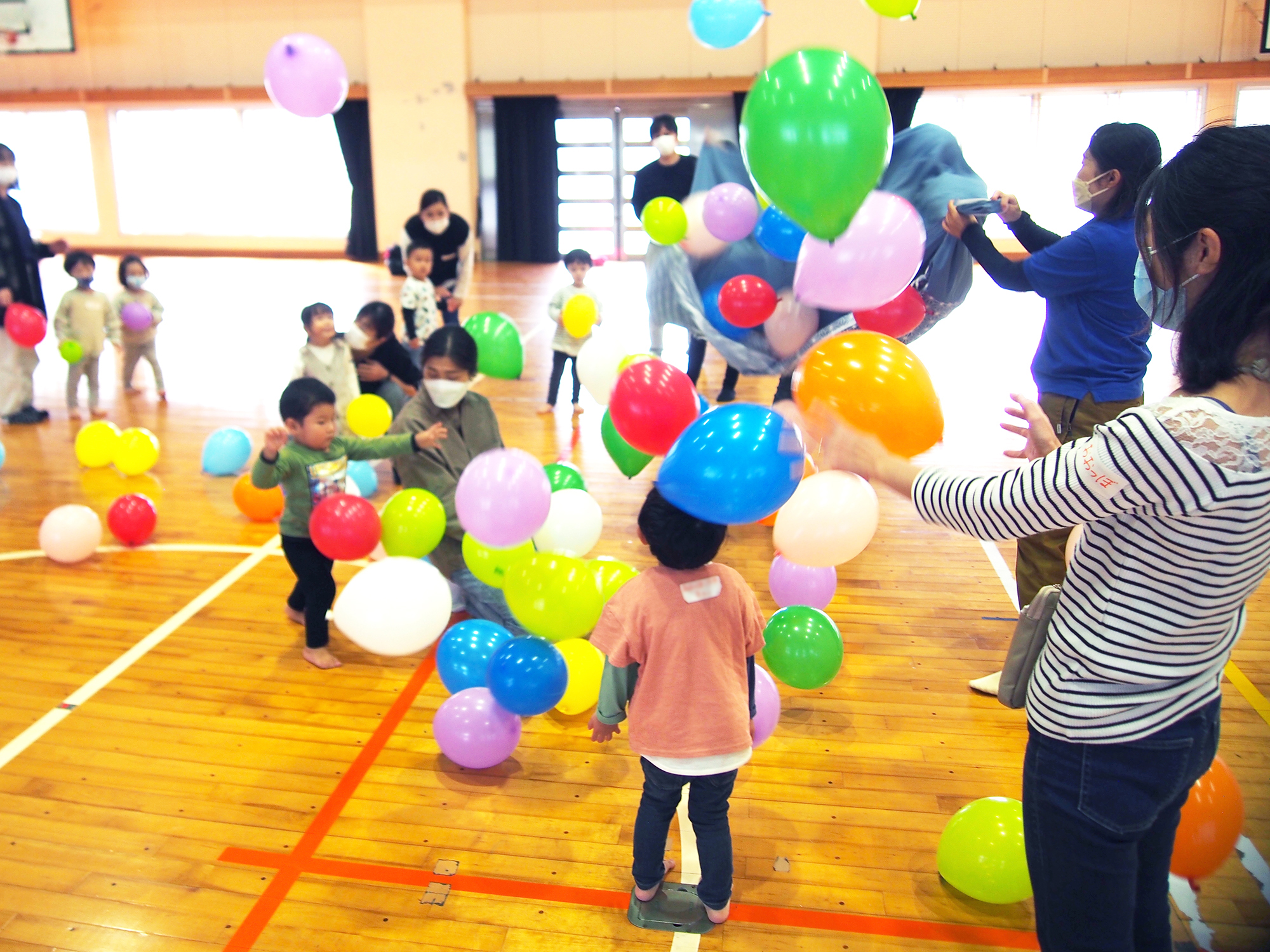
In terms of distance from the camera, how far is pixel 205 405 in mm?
A: 6980

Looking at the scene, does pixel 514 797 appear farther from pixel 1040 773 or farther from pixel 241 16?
pixel 241 16

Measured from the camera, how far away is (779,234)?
3088mm

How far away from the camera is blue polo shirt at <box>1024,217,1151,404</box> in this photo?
2611 millimetres

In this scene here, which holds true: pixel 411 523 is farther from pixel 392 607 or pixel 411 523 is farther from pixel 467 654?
pixel 467 654

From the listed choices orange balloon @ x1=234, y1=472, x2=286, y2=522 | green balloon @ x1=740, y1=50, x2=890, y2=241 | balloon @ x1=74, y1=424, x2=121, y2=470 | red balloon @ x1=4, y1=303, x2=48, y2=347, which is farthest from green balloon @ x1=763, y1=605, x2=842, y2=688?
red balloon @ x1=4, y1=303, x2=48, y2=347

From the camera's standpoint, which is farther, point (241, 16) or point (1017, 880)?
point (241, 16)

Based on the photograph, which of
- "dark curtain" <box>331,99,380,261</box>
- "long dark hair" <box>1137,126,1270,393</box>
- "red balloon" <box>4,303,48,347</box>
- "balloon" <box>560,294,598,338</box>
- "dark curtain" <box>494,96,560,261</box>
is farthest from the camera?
"dark curtain" <box>331,99,380,261</box>

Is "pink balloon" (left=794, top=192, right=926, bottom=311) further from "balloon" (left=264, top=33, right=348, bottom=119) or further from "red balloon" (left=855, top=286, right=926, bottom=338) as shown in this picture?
"balloon" (left=264, top=33, right=348, bottom=119)

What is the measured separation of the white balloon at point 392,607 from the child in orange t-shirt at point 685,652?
94 centimetres

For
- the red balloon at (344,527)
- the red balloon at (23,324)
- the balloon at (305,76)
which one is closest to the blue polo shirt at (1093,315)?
the red balloon at (344,527)

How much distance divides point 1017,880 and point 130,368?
7.02 meters

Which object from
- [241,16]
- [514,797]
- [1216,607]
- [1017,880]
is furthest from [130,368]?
[241,16]

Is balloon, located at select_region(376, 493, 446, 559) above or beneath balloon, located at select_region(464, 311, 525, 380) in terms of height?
beneath

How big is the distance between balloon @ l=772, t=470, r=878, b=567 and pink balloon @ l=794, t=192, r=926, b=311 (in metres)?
0.45
